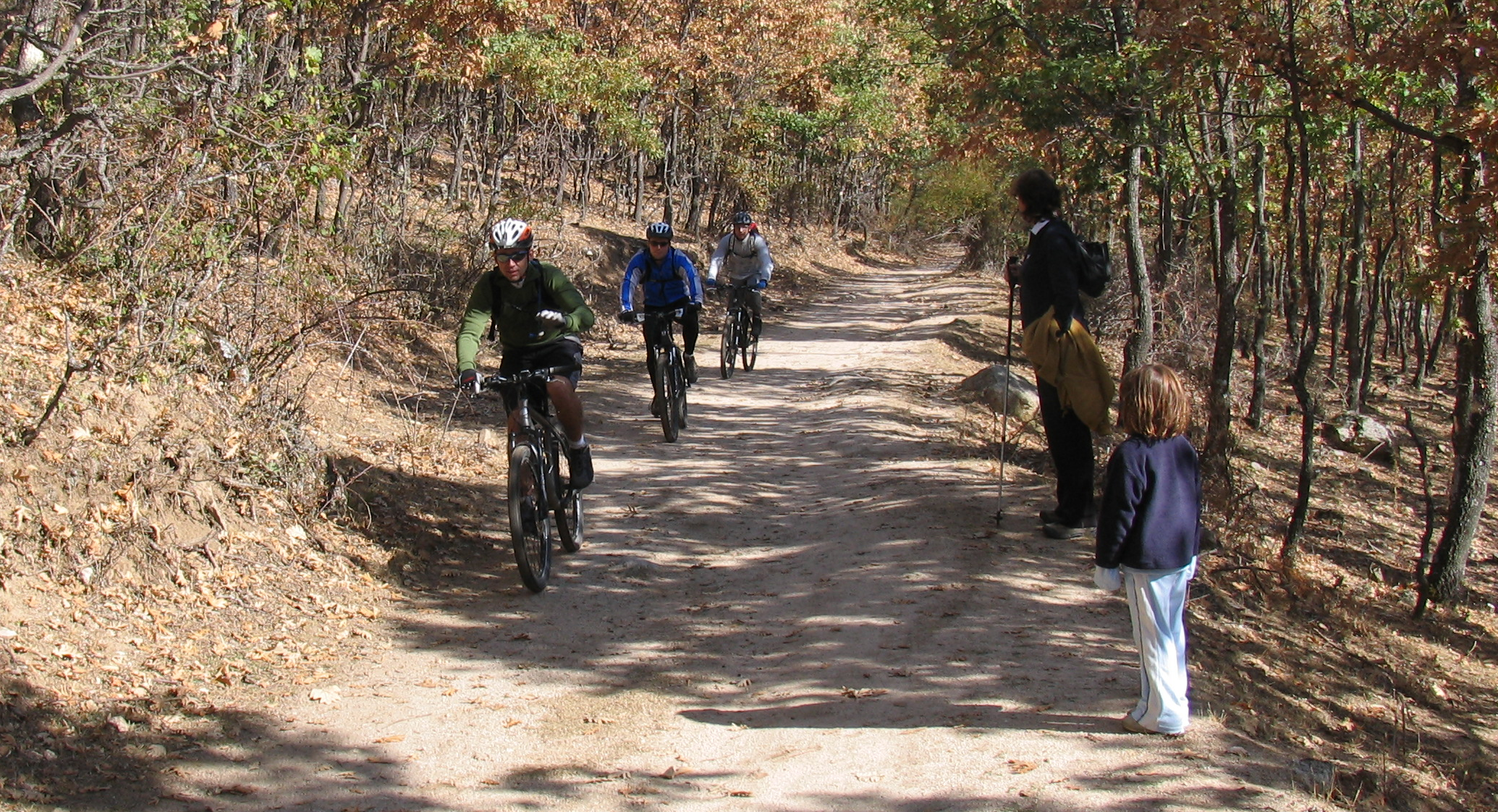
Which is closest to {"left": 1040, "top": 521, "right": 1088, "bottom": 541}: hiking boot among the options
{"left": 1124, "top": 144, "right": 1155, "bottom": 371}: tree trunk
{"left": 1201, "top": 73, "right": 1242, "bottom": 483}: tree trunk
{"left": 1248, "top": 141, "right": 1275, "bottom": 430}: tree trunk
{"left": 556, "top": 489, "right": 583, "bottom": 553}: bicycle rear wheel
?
{"left": 556, "top": 489, "right": 583, "bottom": 553}: bicycle rear wheel

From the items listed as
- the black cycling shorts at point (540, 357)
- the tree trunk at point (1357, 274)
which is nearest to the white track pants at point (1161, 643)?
the black cycling shorts at point (540, 357)

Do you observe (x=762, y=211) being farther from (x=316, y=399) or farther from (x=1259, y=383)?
(x=316, y=399)

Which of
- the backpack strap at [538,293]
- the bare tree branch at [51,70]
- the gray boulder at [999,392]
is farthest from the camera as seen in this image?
the gray boulder at [999,392]

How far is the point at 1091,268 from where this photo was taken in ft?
23.0

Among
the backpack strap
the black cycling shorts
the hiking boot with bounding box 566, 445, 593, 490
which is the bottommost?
the hiking boot with bounding box 566, 445, 593, 490

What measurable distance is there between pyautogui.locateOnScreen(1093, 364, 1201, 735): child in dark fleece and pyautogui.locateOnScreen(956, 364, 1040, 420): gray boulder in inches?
302

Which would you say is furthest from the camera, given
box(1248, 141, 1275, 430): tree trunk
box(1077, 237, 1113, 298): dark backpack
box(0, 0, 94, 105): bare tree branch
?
box(1248, 141, 1275, 430): tree trunk

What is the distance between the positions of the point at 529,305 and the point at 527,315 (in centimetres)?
6

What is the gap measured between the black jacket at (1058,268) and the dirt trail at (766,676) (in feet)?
5.10

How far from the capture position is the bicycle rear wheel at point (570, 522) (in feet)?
25.0

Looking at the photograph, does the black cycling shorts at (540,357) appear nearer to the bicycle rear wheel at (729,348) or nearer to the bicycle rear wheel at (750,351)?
the bicycle rear wheel at (729,348)

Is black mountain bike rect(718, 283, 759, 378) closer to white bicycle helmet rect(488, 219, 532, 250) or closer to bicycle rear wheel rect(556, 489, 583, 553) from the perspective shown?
bicycle rear wheel rect(556, 489, 583, 553)

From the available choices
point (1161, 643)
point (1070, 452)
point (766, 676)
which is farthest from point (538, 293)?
point (1161, 643)

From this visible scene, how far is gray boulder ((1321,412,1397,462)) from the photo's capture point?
73.4ft
